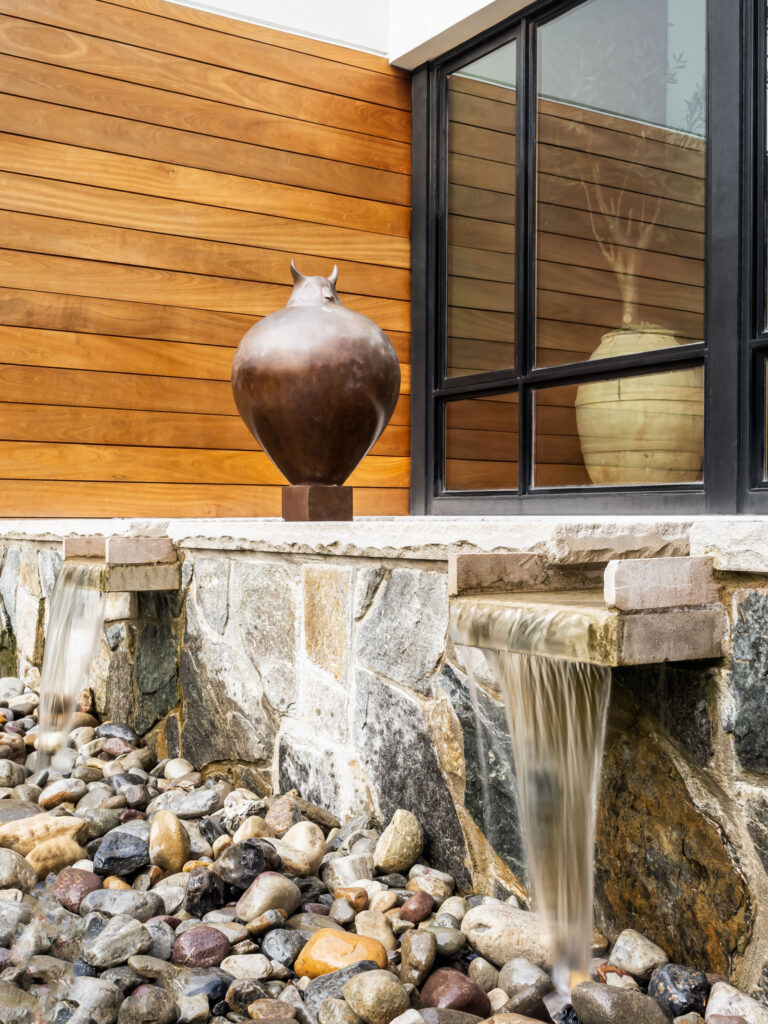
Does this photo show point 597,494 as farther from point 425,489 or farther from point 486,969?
point 486,969

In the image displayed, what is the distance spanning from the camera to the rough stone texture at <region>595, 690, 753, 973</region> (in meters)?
1.34

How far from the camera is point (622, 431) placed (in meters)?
3.34

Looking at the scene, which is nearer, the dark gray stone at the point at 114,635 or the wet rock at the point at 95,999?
the wet rock at the point at 95,999

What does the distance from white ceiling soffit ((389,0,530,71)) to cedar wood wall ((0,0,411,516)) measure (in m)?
0.14

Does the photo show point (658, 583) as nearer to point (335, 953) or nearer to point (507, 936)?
point (507, 936)

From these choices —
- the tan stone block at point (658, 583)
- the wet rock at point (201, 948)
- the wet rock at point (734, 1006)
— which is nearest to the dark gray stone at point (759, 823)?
the wet rock at point (734, 1006)

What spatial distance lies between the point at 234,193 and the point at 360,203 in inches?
23.3

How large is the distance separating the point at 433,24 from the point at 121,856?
351 centimetres

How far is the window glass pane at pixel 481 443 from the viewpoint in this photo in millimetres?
3830

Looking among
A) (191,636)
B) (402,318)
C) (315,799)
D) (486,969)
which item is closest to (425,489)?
(402,318)

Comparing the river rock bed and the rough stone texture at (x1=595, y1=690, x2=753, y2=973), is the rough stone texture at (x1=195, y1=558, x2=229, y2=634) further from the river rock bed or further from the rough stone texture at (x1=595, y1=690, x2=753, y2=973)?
the rough stone texture at (x1=595, y1=690, x2=753, y2=973)

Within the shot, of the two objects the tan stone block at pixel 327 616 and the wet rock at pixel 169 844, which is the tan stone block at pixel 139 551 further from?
the wet rock at pixel 169 844

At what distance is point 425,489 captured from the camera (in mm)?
4250

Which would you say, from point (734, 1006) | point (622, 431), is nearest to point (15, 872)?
point (734, 1006)
